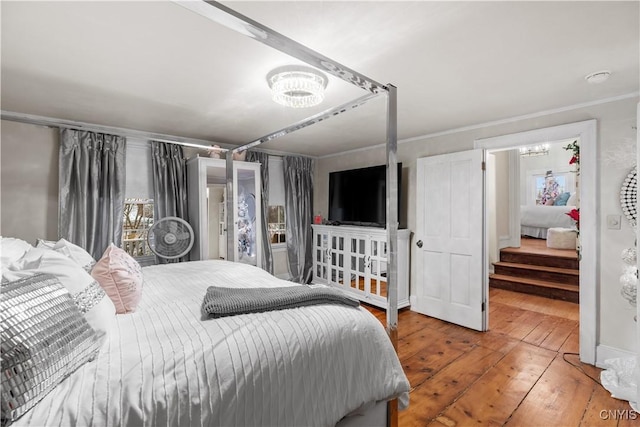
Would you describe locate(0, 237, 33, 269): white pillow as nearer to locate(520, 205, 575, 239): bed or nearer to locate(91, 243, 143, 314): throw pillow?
locate(91, 243, 143, 314): throw pillow

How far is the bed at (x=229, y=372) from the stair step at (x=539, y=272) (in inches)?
165

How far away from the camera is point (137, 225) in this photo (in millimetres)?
3559

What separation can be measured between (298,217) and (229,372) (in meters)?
3.96

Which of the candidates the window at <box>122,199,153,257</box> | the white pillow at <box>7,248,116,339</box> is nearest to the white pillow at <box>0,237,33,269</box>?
the white pillow at <box>7,248,116,339</box>

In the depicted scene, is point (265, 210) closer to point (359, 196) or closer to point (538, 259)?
point (359, 196)

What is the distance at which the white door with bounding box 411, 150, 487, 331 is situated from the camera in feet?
10.3

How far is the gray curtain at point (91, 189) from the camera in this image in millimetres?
3021

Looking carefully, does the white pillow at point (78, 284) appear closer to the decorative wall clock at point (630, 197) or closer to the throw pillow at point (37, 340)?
the throw pillow at point (37, 340)

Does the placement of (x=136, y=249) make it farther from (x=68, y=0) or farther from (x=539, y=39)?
(x=539, y=39)

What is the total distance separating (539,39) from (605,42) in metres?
0.38

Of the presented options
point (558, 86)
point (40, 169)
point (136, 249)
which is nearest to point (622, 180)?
point (558, 86)

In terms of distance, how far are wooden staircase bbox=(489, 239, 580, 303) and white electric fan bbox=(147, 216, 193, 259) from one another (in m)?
4.55

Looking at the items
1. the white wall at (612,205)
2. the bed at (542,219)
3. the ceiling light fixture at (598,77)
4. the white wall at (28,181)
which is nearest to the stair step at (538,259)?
the bed at (542,219)

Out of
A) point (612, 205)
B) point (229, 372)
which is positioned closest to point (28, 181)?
point (229, 372)
